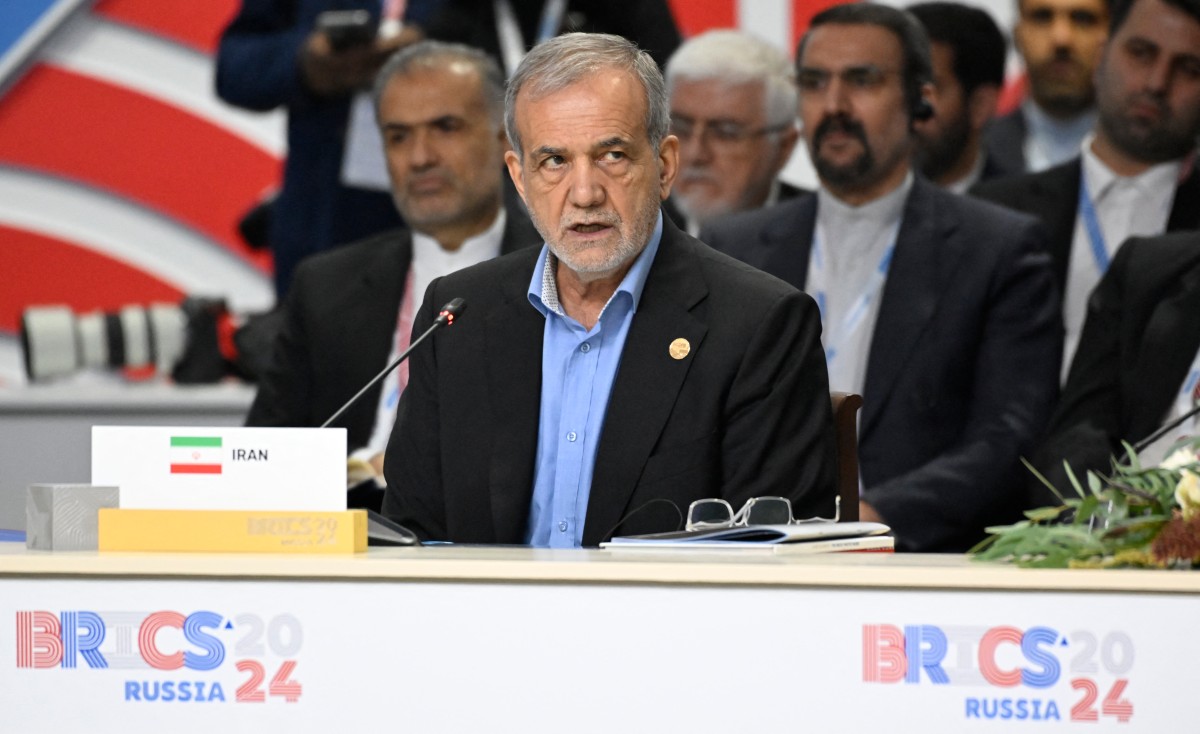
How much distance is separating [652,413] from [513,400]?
0.25 metres

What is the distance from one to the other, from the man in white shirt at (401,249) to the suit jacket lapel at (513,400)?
144cm

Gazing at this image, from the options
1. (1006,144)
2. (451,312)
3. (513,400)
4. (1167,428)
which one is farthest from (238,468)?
(1006,144)

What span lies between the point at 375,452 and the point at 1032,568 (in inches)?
95.9

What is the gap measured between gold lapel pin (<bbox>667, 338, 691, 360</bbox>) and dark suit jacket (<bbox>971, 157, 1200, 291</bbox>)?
2026 millimetres

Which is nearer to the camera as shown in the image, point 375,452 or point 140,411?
point 375,452

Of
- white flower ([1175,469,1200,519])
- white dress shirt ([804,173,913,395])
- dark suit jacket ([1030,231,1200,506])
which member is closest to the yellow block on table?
white flower ([1175,469,1200,519])

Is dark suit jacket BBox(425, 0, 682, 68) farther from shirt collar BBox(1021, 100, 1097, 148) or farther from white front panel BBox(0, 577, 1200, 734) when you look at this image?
white front panel BBox(0, 577, 1200, 734)

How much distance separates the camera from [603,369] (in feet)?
9.33

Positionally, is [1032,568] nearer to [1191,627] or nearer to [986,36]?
[1191,627]

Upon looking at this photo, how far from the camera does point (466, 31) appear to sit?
5.19m

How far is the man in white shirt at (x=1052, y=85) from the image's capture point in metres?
4.90

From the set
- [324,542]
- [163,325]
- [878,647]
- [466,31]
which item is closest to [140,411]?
[163,325]

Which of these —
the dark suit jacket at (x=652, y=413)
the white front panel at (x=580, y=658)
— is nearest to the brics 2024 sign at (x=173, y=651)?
the white front panel at (x=580, y=658)

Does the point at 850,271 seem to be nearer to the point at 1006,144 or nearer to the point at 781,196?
the point at 781,196
